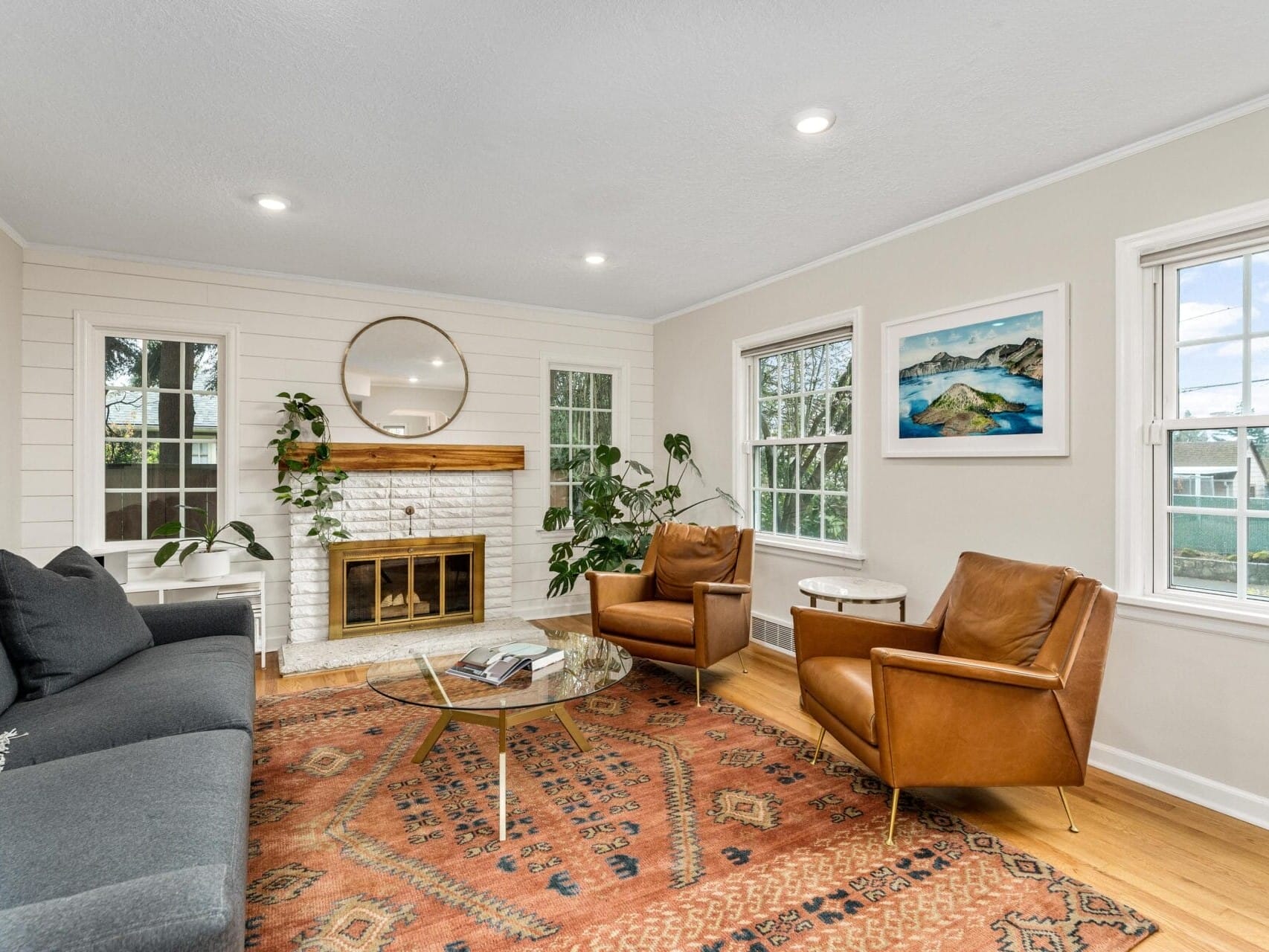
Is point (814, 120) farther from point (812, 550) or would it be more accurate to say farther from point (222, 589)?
point (222, 589)

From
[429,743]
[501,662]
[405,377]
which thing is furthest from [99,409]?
[501,662]

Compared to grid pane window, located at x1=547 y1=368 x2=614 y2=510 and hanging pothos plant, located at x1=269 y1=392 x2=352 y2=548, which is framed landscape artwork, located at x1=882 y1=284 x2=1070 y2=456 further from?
hanging pothos plant, located at x1=269 y1=392 x2=352 y2=548

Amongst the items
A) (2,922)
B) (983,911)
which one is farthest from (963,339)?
(2,922)

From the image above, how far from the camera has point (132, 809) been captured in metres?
1.50

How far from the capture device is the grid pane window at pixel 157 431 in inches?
167

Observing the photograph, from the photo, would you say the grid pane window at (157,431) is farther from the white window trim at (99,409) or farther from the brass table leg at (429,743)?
the brass table leg at (429,743)

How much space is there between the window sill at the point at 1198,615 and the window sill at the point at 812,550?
139 cm

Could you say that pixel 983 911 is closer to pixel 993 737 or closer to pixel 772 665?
pixel 993 737

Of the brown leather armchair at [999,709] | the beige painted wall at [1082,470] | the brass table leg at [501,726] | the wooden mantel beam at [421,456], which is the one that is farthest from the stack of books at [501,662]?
the wooden mantel beam at [421,456]

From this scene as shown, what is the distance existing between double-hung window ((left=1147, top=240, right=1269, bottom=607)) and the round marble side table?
105 centimetres

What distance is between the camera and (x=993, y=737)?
7.39ft

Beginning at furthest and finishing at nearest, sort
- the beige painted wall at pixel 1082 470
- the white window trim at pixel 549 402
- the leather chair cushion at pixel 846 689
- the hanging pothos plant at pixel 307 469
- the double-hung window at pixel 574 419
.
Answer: the double-hung window at pixel 574 419
the white window trim at pixel 549 402
the hanging pothos plant at pixel 307 469
the beige painted wall at pixel 1082 470
the leather chair cushion at pixel 846 689

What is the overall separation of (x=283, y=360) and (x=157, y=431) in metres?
0.87

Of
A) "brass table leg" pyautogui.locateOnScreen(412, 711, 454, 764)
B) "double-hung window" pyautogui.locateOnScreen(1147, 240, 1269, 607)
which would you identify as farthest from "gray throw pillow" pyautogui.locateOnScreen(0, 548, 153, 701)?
"double-hung window" pyautogui.locateOnScreen(1147, 240, 1269, 607)
